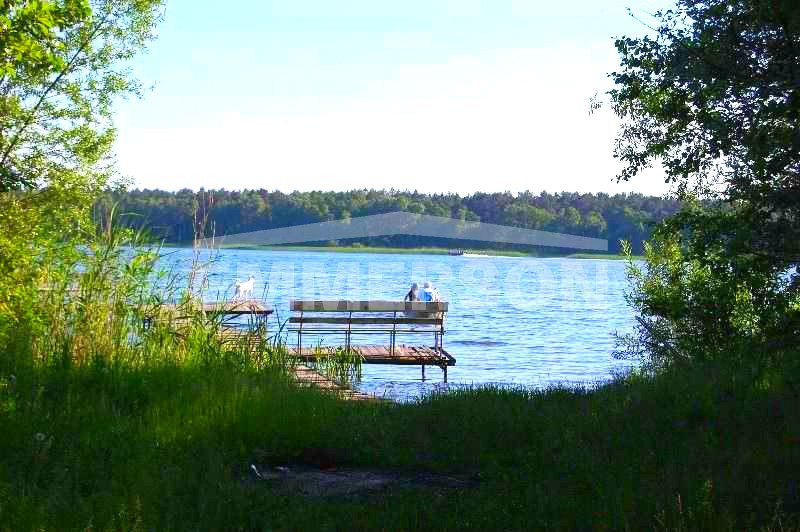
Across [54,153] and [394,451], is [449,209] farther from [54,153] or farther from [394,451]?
Result: [394,451]

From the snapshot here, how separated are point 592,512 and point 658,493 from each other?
1.65ft

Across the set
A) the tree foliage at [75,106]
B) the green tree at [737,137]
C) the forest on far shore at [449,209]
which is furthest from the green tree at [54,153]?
the forest on far shore at [449,209]

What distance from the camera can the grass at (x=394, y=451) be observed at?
4832 millimetres

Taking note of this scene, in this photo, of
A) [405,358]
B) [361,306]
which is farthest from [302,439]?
[361,306]

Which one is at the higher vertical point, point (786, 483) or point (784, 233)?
point (784, 233)

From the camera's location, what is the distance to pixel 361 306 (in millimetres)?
17328

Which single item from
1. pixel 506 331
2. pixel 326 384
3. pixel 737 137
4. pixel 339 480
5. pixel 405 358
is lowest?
pixel 506 331

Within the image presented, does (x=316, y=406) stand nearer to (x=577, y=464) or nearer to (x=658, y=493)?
(x=577, y=464)

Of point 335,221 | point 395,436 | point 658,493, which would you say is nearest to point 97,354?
point 395,436

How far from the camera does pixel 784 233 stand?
660 centimetres

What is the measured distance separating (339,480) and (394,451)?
657mm

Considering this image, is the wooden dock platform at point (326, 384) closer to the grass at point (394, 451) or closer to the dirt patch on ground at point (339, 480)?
the grass at point (394, 451)

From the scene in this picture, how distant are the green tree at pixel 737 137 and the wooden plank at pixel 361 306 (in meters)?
8.01

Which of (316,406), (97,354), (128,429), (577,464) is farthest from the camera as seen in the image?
(97,354)
